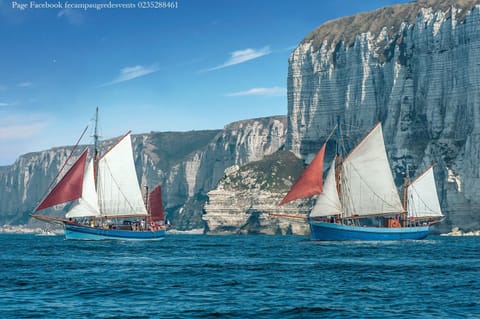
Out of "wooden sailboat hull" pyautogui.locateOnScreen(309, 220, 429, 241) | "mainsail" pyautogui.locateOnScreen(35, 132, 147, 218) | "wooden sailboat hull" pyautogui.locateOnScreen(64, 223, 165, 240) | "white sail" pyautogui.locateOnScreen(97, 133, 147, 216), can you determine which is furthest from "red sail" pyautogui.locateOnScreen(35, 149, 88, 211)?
"wooden sailboat hull" pyautogui.locateOnScreen(309, 220, 429, 241)

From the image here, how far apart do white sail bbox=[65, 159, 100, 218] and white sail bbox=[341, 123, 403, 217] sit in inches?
1279

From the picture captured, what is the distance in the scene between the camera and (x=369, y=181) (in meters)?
100

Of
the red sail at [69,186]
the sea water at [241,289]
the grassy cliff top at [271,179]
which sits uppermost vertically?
the grassy cliff top at [271,179]

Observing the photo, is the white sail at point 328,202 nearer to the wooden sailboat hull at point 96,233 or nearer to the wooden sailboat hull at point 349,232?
the wooden sailboat hull at point 349,232

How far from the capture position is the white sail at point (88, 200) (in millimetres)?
102625

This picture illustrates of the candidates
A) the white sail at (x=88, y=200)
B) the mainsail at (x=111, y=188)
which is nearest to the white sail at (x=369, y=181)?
the mainsail at (x=111, y=188)

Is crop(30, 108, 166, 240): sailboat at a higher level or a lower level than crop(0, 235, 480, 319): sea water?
higher

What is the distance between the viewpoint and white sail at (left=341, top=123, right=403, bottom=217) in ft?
327

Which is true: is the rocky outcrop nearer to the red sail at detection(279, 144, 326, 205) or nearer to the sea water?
the red sail at detection(279, 144, 326, 205)

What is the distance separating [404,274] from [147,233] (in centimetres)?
7279

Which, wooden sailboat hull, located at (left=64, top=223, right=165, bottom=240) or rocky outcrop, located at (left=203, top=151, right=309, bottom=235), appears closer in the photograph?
wooden sailboat hull, located at (left=64, top=223, right=165, bottom=240)

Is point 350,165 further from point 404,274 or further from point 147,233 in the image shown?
point 404,274

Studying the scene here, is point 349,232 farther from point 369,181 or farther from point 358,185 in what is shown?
point 369,181

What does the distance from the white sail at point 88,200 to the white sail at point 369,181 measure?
32.5 meters
